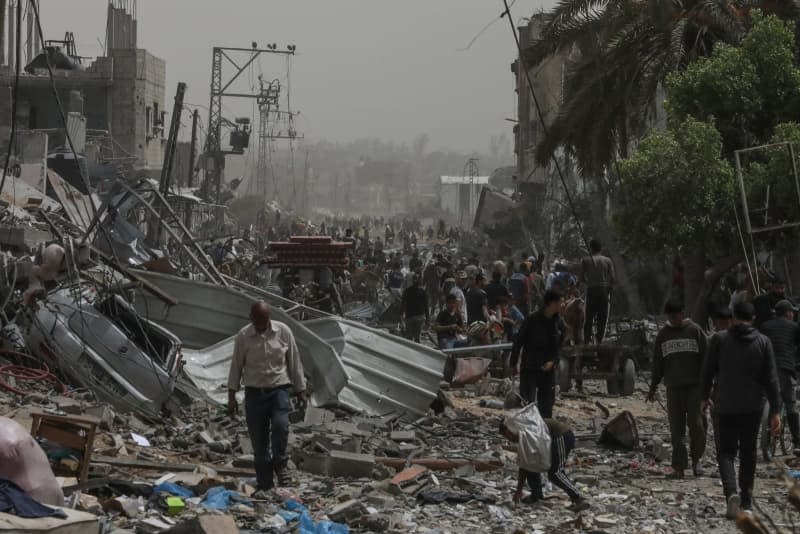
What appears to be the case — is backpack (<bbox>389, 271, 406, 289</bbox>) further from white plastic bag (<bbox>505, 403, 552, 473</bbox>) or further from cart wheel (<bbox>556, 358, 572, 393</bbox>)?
white plastic bag (<bbox>505, 403, 552, 473</bbox>)

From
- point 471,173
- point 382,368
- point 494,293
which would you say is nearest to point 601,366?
point 494,293

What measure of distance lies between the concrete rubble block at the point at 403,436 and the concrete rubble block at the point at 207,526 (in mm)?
4688

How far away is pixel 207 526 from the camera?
718cm

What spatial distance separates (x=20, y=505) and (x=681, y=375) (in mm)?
5537

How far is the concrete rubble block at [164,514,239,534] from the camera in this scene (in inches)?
282

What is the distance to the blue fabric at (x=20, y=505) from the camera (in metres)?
6.62

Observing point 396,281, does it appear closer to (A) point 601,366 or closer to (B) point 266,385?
(A) point 601,366

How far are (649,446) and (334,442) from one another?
9.95ft

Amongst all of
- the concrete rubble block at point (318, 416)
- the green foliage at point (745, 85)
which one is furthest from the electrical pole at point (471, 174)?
the concrete rubble block at point (318, 416)

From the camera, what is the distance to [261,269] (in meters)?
29.7

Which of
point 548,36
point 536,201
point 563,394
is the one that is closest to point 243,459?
point 563,394

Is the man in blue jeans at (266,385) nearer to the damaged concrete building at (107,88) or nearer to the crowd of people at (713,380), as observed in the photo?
the crowd of people at (713,380)

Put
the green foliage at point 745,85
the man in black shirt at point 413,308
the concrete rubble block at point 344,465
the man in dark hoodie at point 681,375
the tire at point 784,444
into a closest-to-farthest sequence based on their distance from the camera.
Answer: the man in dark hoodie at point 681,375, the concrete rubble block at point 344,465, the tire at point 784,444, the man in black shirt at point 413,308, the green foliage at point 745,85

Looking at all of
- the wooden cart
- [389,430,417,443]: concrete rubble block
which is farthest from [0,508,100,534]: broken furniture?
the wooden cart
